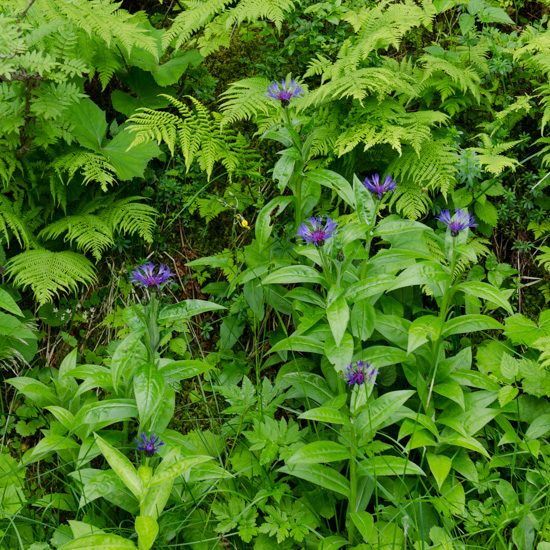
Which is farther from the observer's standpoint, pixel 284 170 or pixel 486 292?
pixel 284 170

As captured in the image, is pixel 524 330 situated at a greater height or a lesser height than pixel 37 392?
greater

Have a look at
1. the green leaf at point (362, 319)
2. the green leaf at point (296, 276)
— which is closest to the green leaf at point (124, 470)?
the green leaf at point (296, 276)

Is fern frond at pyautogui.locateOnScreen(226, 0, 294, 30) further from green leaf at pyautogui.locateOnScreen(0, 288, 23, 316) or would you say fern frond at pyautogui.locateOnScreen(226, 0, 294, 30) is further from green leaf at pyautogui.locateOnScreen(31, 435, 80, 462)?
green leaf at pyautogui.locateOnScreen(31, 435, 80, 462)

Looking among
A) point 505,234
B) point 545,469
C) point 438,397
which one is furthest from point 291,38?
point 545,469

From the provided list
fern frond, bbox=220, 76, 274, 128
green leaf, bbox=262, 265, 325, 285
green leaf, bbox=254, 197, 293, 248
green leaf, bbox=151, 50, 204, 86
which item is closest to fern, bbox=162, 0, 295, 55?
green leaf, bbox=151, 50, 204, 86

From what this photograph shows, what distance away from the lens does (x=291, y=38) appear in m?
3.40

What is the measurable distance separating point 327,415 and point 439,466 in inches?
21.8

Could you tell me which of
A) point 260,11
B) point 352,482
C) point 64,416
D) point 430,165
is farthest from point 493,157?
point 64,416

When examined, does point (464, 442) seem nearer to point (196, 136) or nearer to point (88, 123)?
point (196, 136)

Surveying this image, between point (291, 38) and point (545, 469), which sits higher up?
point (291, 38)

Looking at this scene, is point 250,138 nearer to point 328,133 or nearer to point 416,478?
point 328,133

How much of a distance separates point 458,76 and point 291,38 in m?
1.07

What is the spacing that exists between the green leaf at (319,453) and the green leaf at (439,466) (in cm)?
38

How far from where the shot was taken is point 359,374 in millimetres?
2035
